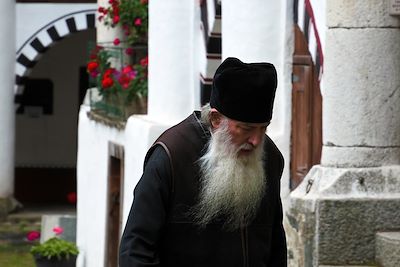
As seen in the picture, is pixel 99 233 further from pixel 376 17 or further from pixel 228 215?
pixel 228 215

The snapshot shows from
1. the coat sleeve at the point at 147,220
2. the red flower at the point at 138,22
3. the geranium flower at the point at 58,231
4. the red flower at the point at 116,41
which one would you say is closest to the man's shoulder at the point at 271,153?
the coat sleeve at the point at 147,220

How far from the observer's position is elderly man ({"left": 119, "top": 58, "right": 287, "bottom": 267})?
15.2 ft

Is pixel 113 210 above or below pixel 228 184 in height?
below

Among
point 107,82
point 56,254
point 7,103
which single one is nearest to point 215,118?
point 107,82

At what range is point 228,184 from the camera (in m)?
4.82

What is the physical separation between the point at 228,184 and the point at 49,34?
16.2m

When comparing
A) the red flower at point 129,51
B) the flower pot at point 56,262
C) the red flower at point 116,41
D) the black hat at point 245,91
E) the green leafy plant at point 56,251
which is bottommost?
the flower pot at point 56,262

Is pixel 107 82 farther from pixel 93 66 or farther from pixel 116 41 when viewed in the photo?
pixel 93 66

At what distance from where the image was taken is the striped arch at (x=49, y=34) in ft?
68.1

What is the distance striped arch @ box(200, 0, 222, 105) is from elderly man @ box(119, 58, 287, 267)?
16.3 feet

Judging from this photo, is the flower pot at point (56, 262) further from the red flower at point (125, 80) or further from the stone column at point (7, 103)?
the stone column at point (7, 103)

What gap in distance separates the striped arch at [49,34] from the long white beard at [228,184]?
16022 mm

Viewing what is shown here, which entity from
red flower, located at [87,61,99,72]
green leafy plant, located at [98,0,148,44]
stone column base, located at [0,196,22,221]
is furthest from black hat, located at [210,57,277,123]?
stone column base, located at [0,196,22,221]

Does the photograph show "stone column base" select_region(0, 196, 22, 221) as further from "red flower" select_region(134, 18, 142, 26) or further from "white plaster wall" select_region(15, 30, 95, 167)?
"red flower" select_region(134, 18, 142, 26)
